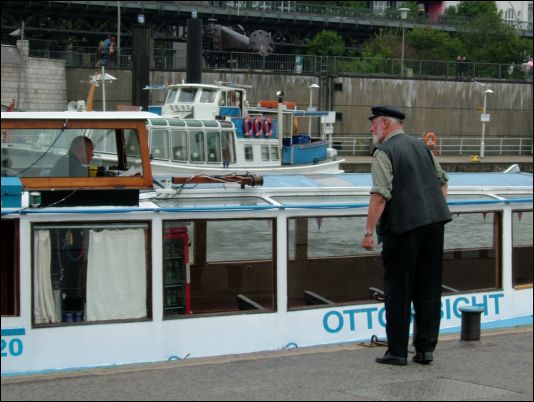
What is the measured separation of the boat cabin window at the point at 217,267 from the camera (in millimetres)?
8352

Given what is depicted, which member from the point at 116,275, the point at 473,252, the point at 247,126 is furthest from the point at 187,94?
the point at 116,275

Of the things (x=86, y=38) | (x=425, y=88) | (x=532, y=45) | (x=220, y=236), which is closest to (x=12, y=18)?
(x=86, y=38)

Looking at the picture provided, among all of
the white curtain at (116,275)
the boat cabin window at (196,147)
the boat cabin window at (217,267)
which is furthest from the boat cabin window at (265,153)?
the white curtain at (116,275)

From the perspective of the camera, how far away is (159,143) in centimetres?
2666

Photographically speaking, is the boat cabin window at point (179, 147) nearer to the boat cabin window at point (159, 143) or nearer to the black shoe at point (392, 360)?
the boat cabin window at point (159, 143)

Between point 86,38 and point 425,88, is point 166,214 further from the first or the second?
point 86,38

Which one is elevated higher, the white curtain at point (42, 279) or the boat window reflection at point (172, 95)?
the boat window reflection at point (172, 95)

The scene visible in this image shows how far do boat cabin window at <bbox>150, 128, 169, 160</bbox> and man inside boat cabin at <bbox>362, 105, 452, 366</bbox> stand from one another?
2055cm

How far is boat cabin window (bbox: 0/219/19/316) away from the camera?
7.80 meters

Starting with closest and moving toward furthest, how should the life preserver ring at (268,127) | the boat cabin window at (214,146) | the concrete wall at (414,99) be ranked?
the boat cabin window at (214,146) → the life preserver ring at (268,127) → the concrete wall at (414,99)

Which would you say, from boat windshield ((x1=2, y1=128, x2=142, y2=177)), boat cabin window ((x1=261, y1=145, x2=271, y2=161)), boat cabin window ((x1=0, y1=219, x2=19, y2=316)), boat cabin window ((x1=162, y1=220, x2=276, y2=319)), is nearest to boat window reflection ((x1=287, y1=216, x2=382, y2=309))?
boat cabin window ((x1=162, y1=220, x2=276, y2=319))

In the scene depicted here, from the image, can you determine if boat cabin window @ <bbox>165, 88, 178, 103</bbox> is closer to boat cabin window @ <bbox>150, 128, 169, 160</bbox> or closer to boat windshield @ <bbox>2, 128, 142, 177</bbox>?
boat cabin window @ <bbox>150, 128, 169, 160</bbox>

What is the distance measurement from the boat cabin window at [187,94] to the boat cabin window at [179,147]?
11.1 ft

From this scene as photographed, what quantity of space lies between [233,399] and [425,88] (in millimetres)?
48312
